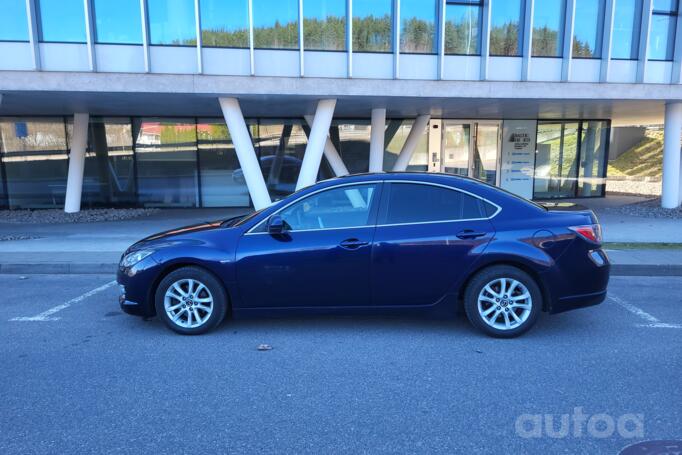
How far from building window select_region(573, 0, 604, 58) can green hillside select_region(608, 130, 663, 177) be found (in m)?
18.1

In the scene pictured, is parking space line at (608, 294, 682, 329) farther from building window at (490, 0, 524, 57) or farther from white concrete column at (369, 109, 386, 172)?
white concrete column at (369, 109, 386, 172)

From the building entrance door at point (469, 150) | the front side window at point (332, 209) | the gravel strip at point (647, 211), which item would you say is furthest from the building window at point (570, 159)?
the front side window at point (332, 209)

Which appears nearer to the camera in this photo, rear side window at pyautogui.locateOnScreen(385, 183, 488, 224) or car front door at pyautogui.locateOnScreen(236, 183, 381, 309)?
car front door at pyautogui.locateOnScreen(236, 183, 381, 309)

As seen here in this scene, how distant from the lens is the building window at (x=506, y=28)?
38.7ft

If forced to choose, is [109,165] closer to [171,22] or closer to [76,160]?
[76,160]

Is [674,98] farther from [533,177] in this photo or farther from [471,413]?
[471,413]

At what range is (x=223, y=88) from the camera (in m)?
10.6

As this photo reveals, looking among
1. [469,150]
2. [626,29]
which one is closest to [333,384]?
[626,29]

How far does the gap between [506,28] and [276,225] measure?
10.2 metres

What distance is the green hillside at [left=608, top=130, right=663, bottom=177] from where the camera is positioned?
28.6 meters

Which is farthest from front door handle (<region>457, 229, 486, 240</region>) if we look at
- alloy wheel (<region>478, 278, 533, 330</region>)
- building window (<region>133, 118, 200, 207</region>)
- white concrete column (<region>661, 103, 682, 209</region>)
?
building window (<region>133, 118, 200, 207</region>)

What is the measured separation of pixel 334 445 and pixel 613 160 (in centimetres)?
3651

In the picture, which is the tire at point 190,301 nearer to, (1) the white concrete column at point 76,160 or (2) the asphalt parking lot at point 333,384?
(2) the asphalt parking lot at point 333,384

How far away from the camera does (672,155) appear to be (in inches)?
513
